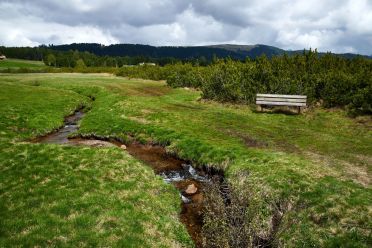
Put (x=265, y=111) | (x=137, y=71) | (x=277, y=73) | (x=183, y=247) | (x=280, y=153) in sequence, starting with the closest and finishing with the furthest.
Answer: (x=183, y=247) < (x=280, y=153) < (x=265, y=111) < (x=277, y=73) < (x=137, y=71)

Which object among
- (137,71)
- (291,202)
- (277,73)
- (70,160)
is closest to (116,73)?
(137,71)

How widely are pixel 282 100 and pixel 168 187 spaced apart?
2367 cm

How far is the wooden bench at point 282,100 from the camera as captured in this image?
38625mm

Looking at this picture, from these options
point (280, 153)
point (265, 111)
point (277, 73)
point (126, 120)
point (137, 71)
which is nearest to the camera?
point (280, 153)

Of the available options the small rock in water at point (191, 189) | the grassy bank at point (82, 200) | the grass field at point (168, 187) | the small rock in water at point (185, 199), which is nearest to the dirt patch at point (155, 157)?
the grass field at point (168, 187)

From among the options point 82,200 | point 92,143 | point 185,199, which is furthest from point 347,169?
point 92,143

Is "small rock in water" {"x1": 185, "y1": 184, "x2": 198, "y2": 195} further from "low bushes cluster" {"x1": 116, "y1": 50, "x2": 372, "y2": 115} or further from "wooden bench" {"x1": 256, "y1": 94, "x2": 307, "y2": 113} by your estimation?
"low bushes cluster" {"x1": 116, "y1": 50, "x2": 372, "y2": 115}

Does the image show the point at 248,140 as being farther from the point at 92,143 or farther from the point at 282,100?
the point at 92,143

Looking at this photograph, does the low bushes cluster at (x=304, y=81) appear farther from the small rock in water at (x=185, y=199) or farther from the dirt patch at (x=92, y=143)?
the small rock in water at (x=185, y=199)

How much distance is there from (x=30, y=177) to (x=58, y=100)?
A: 3220 cm

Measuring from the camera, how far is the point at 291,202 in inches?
686

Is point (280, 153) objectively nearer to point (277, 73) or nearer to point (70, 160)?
point (70, 160)

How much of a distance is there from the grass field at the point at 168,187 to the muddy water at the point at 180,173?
74 centimetres

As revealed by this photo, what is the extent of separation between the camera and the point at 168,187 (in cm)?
2077
